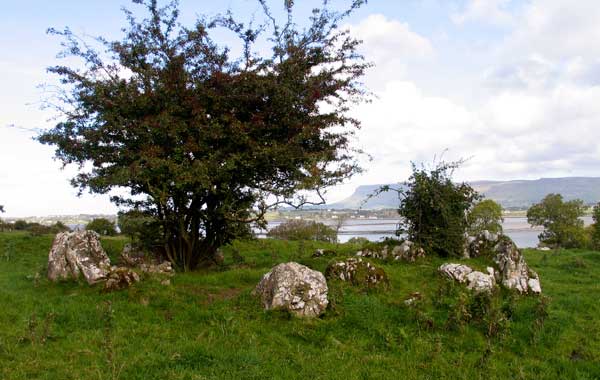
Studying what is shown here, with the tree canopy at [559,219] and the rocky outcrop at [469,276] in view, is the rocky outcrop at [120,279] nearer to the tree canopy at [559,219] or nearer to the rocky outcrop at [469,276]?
the rocky outcrop at [469,276]

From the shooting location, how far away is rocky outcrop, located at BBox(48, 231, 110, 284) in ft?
44.9

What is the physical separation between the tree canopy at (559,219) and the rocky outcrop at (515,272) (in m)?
53.6

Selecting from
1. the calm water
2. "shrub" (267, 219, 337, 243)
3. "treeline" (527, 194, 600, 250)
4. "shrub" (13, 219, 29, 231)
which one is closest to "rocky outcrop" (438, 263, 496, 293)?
the calm water

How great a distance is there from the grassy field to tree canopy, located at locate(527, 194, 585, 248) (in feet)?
184

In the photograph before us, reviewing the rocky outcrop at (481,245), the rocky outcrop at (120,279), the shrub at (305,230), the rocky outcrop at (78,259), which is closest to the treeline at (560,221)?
the shrub at (305,230)

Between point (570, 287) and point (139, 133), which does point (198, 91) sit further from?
point (570, 287)

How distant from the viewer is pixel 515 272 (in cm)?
1388

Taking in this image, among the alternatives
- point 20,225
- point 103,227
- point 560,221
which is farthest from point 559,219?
point 20,225

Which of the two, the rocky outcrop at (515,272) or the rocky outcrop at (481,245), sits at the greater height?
the rocky outcrop at (481,245)

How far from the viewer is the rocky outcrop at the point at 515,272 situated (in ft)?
44.4

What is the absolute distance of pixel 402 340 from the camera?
9805mm

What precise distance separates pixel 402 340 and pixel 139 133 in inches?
429

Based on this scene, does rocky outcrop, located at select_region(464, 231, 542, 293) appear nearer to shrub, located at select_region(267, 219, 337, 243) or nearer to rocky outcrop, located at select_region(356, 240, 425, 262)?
rocky outcrop, located at select_region(356, 240, 425, 262)

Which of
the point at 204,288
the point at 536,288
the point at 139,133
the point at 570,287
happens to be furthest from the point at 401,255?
the point at 139,133
